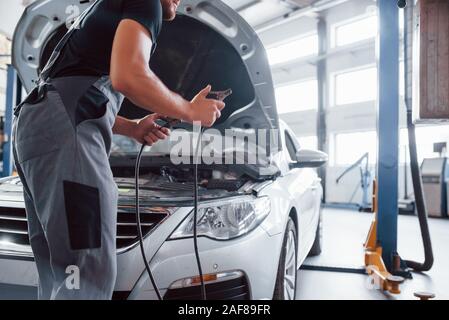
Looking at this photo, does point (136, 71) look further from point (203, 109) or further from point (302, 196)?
point (302, 196)

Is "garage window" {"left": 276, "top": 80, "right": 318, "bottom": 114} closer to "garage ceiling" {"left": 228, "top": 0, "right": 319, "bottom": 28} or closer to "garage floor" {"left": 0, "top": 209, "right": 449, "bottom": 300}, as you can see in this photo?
"garage ceiling" {"left": 228, "top": 0, "right": 319, "bottom": 28}

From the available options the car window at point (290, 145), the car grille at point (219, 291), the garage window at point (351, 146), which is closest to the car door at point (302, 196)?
the car window at point (290, 145)

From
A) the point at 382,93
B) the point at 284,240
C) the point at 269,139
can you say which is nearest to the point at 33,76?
the point at 269,139

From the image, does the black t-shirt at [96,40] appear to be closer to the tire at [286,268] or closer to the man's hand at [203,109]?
the man's hand at [203,109]

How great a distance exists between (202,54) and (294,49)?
8.48 m

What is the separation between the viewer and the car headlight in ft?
4.41

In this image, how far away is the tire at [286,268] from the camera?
1568mm

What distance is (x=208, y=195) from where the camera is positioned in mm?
1546

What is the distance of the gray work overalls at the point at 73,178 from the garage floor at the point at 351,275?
47 cm

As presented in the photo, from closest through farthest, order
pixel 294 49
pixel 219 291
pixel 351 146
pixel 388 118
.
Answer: pixel 219 291 → pixel 388 118 → pixel 351 146 → pixel 294 49

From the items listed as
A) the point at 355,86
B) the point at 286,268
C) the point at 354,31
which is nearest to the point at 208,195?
the point at 286,268

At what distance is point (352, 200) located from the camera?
8.59 meters
